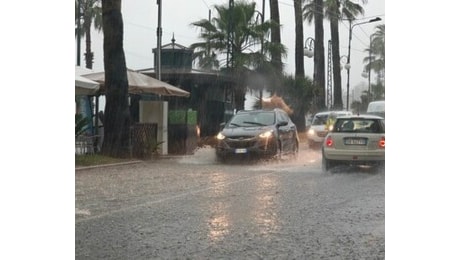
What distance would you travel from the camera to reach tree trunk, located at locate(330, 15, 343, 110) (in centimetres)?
266

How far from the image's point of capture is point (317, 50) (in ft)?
9.01

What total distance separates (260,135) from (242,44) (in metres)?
0.43

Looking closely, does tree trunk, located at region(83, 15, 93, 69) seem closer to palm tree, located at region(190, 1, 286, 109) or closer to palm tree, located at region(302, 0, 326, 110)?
palm tree, located at region(190, 1, 286, 109)

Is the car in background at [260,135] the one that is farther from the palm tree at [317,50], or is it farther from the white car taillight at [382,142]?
the white car taillight at [382,142]

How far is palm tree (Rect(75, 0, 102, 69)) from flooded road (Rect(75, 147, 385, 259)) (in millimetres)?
601

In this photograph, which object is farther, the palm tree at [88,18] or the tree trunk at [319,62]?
the palm tree at [88,18]

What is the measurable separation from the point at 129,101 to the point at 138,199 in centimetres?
49

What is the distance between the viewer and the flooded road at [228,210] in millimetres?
2604

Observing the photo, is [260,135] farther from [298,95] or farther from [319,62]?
[319,62]

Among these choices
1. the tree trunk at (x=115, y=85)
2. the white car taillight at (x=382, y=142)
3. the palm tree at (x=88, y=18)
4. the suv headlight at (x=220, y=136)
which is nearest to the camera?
the white car taillight at (x=382, y=142)

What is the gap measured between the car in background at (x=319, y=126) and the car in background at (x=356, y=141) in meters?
0.02

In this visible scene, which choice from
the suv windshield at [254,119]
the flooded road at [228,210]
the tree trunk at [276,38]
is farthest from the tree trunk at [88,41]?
the tree trunk at [276,38]

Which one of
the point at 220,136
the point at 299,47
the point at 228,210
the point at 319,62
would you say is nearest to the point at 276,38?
the point at 299,47
